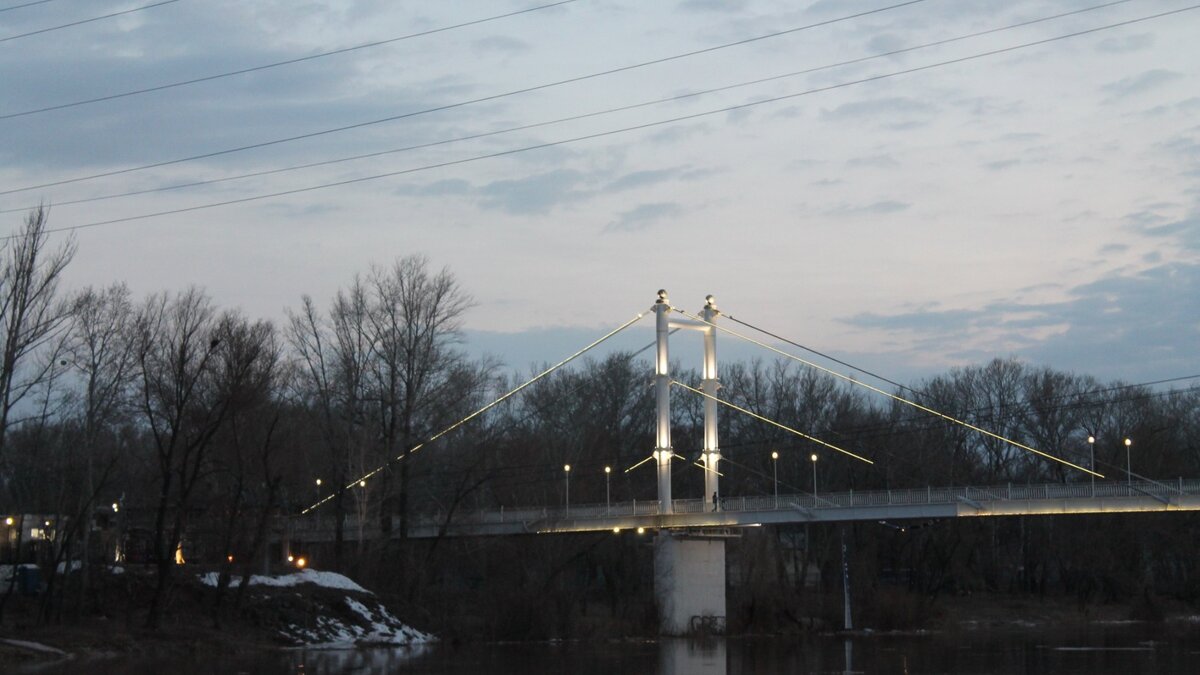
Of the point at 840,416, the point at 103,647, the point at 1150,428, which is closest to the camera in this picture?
the point at 103,647

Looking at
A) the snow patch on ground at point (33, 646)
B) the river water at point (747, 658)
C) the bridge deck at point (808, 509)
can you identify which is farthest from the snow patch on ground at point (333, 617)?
the snow patch on ground at point (33, 646)

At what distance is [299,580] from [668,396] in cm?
2207

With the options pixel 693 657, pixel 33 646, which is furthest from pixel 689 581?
pixel 33 646

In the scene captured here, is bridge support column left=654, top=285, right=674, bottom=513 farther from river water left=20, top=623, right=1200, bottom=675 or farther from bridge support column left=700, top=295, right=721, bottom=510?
river water left=20, top=623, right=1200, bottom=675

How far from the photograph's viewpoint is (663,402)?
227ft

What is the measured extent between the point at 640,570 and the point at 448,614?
14.6 meters

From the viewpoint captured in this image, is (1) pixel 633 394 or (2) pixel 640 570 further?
(1) pixel 633 394

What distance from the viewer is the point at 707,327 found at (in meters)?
74.1

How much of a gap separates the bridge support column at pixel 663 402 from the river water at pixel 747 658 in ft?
26.0

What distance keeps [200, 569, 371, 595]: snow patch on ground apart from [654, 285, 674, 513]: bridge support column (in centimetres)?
1640

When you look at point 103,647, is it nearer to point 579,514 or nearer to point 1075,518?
point 579,514

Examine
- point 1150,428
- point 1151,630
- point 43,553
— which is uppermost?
point 1150,428

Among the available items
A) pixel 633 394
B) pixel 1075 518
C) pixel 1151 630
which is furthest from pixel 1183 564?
pixel 633 394

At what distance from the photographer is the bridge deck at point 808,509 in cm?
5788
